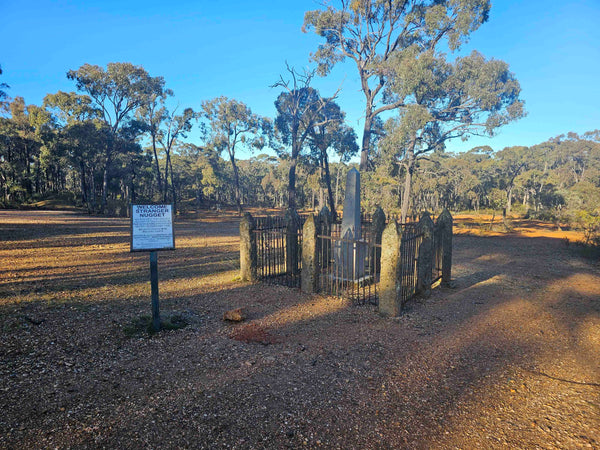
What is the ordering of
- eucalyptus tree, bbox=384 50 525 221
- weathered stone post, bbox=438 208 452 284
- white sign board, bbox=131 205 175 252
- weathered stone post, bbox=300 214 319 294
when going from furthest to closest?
eucalyptus tree, bbox=384 50 525 221, weathered stone post, bbox=438 208 452 284, weathered stone post, bbox=300 214 319 294, white sign board, bbox=131 205 175 252

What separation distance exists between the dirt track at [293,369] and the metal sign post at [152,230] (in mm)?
1396

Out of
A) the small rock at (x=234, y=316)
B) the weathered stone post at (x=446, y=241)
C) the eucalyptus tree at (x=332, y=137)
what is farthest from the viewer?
the eucalyptus tree at (x=332, y=137)

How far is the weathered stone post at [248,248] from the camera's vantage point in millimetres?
8184

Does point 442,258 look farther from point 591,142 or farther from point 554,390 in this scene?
point 591,142

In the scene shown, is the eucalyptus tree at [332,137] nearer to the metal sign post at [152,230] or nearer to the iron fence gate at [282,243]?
the iron fence gate at [282,243]

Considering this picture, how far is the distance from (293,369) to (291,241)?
4.89 meters

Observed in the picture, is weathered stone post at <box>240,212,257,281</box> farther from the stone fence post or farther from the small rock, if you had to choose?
the stone fence post

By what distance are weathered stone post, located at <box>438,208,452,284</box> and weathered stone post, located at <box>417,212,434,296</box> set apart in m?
1.07

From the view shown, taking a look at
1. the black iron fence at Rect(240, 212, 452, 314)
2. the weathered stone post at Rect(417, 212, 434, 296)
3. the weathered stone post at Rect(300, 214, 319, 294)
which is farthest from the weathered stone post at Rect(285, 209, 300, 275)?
the weathered stone post at Rect(417, 212, 434, 296)

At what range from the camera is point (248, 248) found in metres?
8.30

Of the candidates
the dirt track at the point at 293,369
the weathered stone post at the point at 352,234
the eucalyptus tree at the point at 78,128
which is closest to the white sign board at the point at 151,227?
the dirt track at the point at 293,369

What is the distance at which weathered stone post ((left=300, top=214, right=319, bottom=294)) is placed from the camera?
7148 millimetres

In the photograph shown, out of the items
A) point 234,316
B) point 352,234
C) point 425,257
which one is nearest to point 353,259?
point 352,234

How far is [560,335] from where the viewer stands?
552 centimetres
